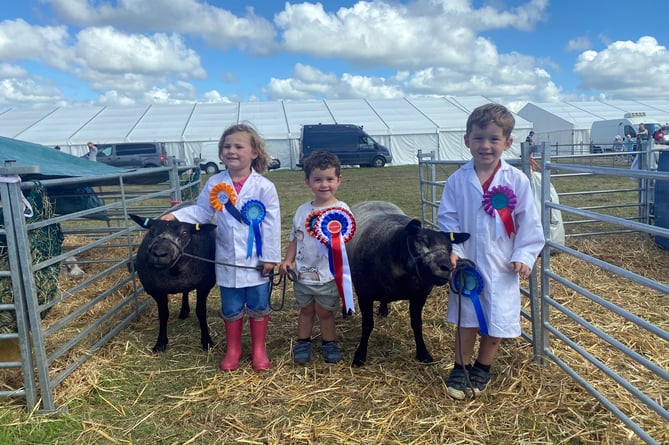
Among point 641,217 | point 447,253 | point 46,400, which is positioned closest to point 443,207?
point 447,253

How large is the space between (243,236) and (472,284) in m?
1.77

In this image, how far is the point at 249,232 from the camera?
4.01 m

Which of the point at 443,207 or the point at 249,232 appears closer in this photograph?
the point at 443,207

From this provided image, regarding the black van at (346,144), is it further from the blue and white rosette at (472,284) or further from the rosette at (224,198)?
the blue and white rosette at (472,284)

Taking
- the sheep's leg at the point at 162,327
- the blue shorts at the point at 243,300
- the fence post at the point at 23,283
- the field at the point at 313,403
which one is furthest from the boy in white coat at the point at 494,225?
the fence post at the point at 23,283

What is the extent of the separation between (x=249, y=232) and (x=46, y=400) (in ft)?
5.90

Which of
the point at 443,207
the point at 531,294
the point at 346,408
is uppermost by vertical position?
the point at 443,207

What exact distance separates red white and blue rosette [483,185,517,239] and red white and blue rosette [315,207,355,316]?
108cm

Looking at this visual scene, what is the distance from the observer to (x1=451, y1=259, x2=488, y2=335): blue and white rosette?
3414 mm

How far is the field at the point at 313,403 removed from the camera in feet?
10.5

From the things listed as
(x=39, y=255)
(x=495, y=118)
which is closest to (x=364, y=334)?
(x=495, y=118)

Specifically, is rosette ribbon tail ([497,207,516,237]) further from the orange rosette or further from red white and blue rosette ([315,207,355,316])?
the orange rosette

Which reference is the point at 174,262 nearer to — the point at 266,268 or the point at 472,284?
the point at 266,268

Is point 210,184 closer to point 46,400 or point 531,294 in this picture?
point 46,400
